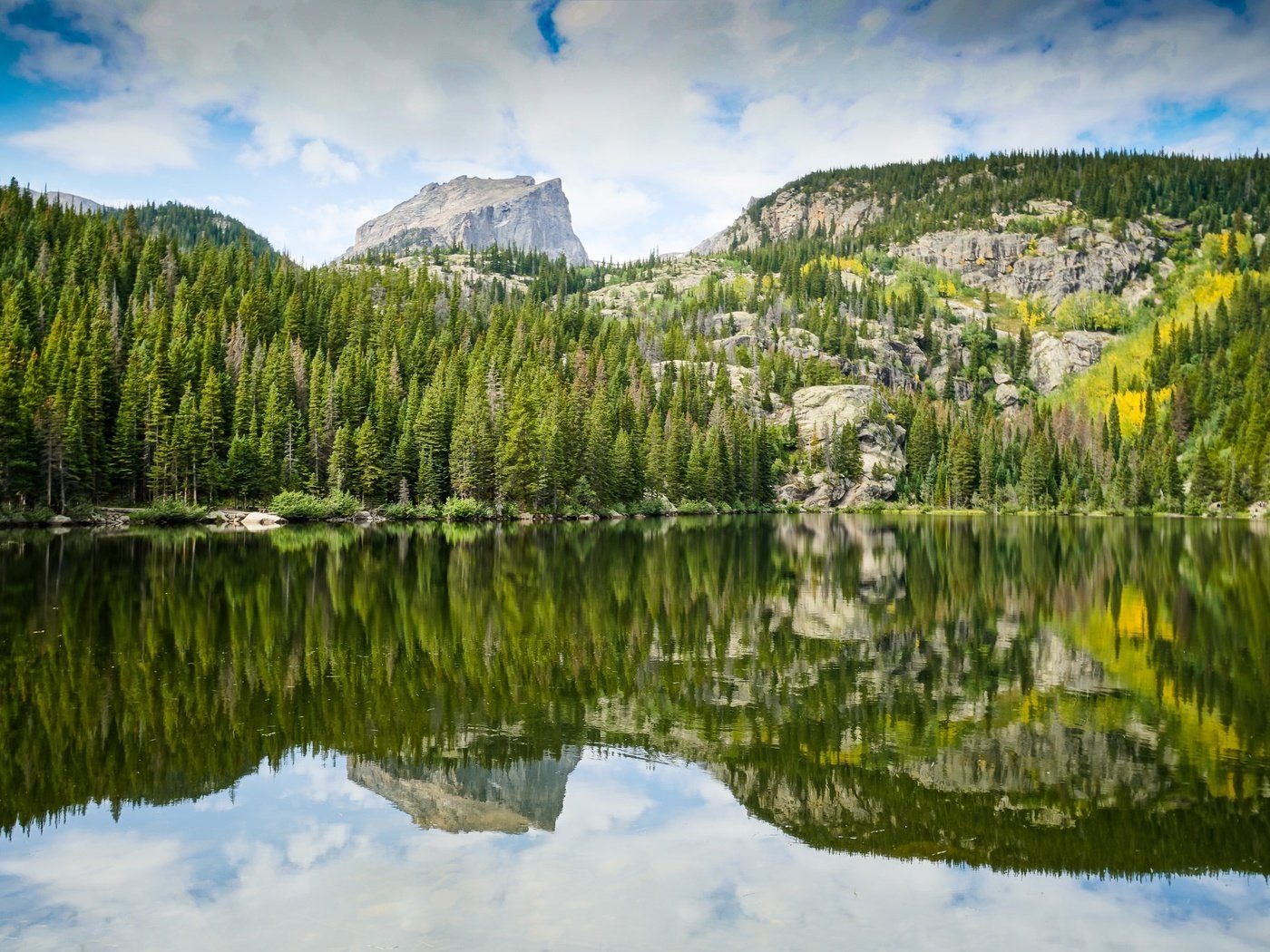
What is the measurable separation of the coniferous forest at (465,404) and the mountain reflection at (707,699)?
159ft

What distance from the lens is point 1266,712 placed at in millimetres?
14508

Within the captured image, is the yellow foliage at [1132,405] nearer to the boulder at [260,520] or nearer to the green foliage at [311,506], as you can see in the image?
the green foliage at [311,506]

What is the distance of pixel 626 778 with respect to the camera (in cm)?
1162

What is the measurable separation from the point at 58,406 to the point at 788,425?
356 feet

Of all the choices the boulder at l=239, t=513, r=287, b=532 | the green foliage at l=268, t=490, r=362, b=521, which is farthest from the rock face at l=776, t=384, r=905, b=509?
the boulder at l=239, t=513, r=287, b=532

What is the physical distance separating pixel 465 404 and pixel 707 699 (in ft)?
263

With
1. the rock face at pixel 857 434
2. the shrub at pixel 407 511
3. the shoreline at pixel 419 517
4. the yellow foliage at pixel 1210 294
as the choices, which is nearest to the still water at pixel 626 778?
the shoreline at pixel 419 517

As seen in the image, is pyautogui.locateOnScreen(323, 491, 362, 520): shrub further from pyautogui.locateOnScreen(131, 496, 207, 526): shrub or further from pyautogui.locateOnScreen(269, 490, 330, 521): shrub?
pyautogui.locateOnScreen(131, 496, 207, 526): shrub

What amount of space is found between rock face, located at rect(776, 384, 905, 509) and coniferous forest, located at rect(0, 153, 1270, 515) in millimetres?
2081

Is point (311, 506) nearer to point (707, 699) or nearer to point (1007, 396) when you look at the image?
point (707, 699)

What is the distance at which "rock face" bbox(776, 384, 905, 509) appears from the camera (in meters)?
142

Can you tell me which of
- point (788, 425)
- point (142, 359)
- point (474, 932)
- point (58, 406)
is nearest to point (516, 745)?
point (474, 932)

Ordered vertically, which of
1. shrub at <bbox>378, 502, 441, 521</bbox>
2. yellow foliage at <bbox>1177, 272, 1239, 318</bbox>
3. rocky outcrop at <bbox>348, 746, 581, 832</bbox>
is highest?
yellow foliage at <bbox>1177, 272, 1239, 318</bbox>

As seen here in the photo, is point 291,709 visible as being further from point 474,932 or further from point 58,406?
point 58,406
